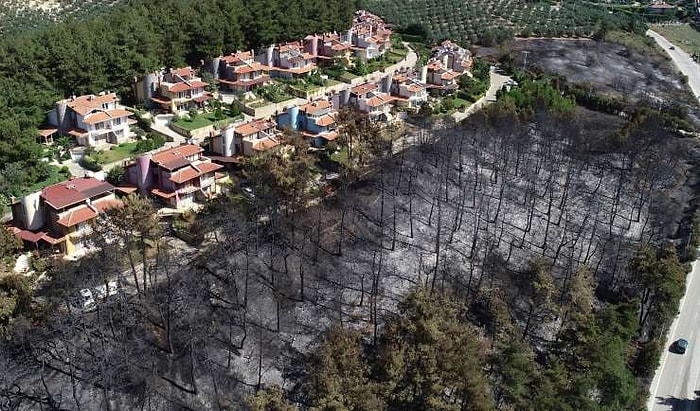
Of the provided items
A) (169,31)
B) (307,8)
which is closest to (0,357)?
(169,31)

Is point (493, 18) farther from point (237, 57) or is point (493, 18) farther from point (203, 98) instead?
point (203, 98)

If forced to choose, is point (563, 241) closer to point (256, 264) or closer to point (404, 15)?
point (256, 264)

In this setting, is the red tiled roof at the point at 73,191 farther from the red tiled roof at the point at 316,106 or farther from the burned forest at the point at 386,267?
the red tiled roof at the point at 316,106

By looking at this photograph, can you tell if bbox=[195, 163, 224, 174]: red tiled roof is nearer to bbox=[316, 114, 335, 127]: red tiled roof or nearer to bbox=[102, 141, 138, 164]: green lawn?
bbox=[102, 141, 138, 164]: green lawn

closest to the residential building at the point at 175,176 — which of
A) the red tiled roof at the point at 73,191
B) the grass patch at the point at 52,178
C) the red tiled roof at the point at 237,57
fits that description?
the red tiled roof at the point at 73,191

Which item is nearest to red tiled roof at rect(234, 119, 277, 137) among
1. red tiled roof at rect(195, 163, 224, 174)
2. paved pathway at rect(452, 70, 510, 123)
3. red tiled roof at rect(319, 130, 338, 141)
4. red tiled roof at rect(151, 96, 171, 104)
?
red tiled roof at rect(319, 130, 338, 141)

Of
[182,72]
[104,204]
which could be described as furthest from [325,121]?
[104,204]
